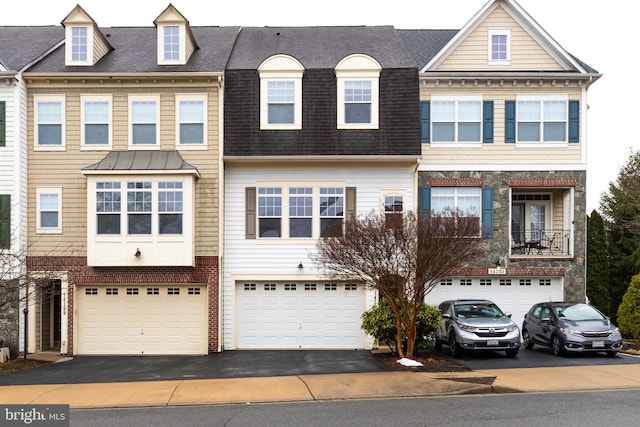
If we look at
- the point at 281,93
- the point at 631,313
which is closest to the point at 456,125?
the point at 281,93

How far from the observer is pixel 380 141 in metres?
19.7

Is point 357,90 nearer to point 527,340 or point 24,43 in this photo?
point 527,340

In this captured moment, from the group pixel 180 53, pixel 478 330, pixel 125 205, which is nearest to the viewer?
pixel 478 330

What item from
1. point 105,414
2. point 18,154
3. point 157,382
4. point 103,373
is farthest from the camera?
point 18,154

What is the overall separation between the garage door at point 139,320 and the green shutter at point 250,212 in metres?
2.49

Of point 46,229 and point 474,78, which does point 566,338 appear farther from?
point 46,229

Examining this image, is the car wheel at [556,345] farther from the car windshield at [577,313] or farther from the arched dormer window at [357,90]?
the arched dormer window at [357,90]

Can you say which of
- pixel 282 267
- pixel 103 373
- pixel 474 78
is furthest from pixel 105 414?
pixel 474 78

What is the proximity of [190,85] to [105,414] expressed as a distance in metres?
11.8

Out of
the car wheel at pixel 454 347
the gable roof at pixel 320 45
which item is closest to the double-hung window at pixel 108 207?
the gable roof at pixel 320 45

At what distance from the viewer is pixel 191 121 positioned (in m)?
19.6

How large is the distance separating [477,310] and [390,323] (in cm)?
277

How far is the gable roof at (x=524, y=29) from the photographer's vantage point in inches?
805

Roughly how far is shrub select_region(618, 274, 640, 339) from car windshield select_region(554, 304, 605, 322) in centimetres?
246
